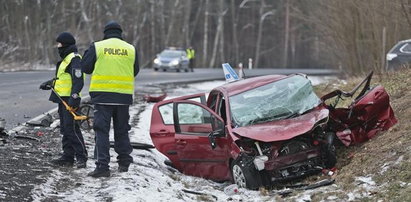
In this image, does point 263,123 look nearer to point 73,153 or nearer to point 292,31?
point 73,153

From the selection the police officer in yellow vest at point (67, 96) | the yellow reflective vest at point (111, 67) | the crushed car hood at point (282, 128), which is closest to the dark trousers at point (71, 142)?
the police officer in yellow vest at point (67, 96)

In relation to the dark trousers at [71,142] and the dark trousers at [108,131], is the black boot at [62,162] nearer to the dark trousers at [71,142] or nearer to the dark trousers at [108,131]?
the dark trousers at [71,142]

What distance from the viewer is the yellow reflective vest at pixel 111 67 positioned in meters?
7.32

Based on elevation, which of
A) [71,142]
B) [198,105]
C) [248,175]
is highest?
[198,105]

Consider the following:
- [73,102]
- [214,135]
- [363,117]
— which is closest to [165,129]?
[214,135]

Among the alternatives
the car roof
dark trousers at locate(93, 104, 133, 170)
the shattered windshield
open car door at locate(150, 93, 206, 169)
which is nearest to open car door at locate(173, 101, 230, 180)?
open car door at locate(150, 93, 206, 169)

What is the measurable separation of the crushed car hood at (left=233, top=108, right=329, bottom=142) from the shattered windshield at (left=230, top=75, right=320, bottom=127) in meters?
0.20

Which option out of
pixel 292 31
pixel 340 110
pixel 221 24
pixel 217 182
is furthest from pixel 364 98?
pixel 292 31

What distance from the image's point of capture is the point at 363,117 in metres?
9.05

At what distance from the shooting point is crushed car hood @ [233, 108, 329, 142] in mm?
7745

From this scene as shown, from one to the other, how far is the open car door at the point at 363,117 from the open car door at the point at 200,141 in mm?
1716

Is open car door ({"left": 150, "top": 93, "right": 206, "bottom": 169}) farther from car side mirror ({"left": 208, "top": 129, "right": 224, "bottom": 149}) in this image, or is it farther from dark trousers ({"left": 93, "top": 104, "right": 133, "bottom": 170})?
dark trousers ({"left": 93, "top": 104, "right": 133, "bottom": 170})

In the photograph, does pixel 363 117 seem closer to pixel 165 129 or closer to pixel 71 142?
pixel 165 129

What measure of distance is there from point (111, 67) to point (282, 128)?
2.28 m
